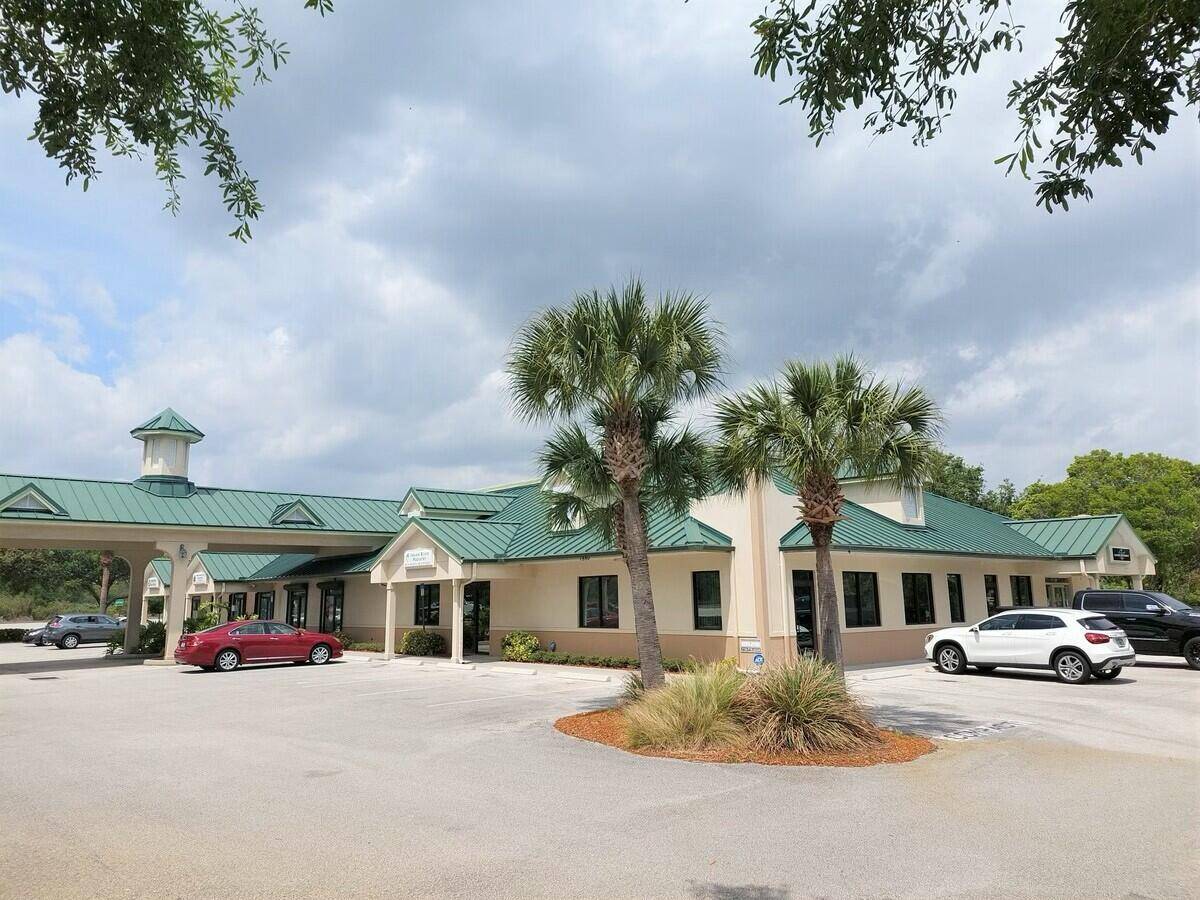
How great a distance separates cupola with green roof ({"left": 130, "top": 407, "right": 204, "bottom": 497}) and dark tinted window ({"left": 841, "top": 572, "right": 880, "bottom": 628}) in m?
23.4

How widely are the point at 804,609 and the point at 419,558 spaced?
12441 millimetres

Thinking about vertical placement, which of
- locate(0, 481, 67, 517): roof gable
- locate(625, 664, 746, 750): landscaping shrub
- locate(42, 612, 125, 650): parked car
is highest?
locate(0, 481, 67, 517): roof gable

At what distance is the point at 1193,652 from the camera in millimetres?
22062

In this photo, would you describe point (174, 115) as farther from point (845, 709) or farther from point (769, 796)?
point (845, 709)

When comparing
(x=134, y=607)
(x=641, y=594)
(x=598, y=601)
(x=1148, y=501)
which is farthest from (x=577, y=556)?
(x=1148, y=501)

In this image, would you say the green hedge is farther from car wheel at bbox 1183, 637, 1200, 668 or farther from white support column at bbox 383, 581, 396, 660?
car wheel at bbox 1183, 637, 1200, 668

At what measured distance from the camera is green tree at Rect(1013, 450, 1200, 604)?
42156 millimetres

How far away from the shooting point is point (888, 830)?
286 inches

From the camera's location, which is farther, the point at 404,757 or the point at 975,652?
the point at 975,652

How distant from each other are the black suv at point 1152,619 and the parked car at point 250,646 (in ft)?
77.9

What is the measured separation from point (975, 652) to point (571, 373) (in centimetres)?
1356

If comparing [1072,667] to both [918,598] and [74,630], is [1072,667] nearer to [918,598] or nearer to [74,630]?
[918,598]

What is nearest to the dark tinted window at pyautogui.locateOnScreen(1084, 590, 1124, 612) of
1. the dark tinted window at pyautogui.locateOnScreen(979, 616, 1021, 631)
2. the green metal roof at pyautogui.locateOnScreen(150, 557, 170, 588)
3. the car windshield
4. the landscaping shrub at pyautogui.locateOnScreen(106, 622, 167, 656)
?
the car windshield

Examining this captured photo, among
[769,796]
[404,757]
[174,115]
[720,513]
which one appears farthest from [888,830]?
[720,513]
